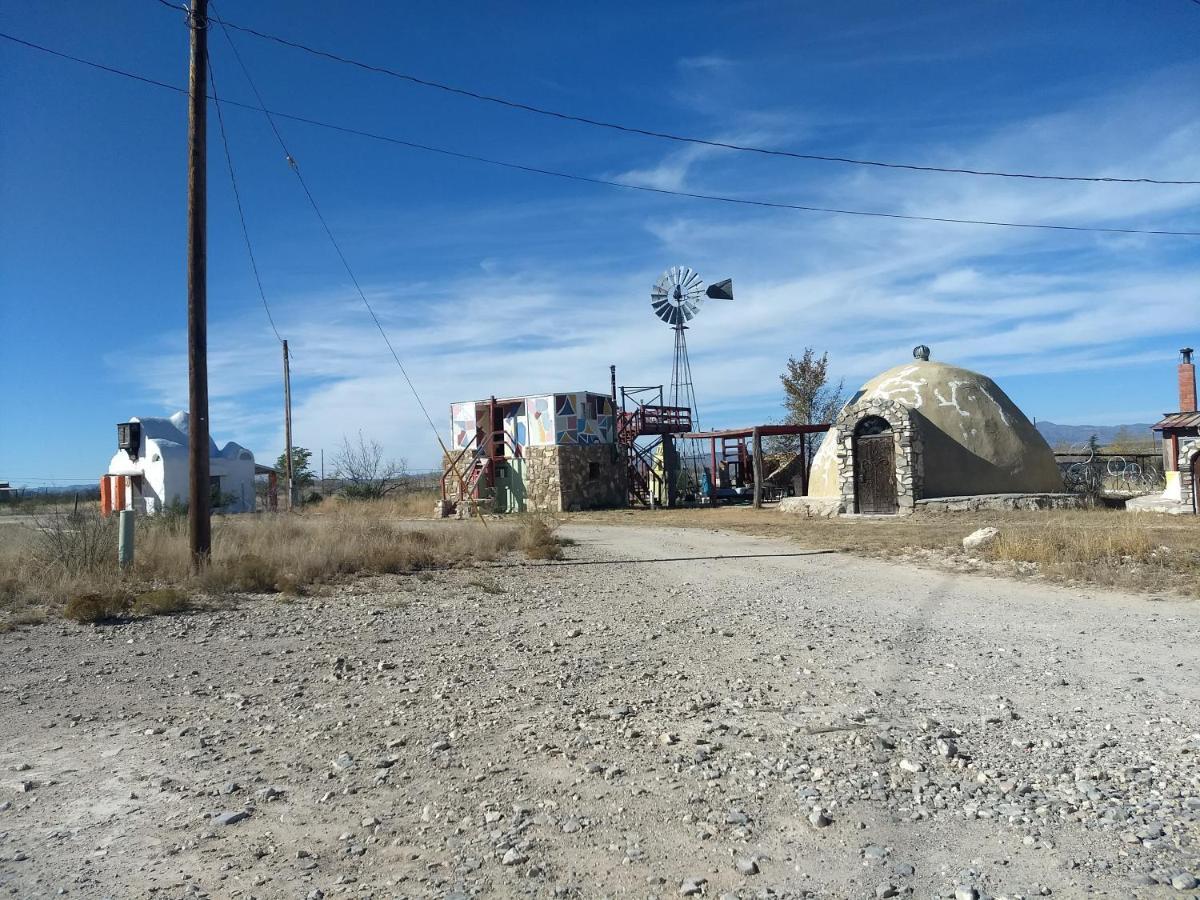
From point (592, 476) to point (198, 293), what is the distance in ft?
78.6

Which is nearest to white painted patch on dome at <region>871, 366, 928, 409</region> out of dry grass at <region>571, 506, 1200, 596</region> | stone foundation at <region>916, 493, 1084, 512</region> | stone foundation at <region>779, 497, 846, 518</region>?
stone foundation at <region>916, 493, 1084, 512</region>

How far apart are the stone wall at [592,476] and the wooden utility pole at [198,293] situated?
72.4ft

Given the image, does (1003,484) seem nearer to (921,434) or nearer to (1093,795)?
(921,434)

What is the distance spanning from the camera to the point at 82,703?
6.37m

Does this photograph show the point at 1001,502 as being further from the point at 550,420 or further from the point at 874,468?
the point at 550,420

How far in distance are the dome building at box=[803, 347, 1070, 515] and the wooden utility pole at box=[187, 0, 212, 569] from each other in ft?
58.6

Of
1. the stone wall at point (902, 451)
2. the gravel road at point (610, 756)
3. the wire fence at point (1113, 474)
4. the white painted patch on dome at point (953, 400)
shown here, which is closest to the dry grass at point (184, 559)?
the gravel road at point (610, 756)

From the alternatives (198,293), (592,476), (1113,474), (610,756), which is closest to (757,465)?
(592,476)

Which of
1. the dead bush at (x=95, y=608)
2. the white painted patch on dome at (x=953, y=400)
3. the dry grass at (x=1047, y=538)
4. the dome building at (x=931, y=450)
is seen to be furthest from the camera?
the white painted patch on dome at (x=953, y=400)

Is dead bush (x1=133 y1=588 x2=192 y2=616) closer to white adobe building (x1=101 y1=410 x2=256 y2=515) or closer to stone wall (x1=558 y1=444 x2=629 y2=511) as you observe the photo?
stone wall (x1=558 y1=444 x2=629 y2=511)

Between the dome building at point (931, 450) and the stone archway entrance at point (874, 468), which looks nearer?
the dome building at point (931, 450)

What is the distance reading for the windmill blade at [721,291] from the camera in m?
34.4

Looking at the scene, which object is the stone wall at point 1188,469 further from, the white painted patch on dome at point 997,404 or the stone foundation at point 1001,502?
the white painted patch on dome at point 997,404

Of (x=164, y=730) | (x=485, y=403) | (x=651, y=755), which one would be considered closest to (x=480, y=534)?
(x=164, y=730)
